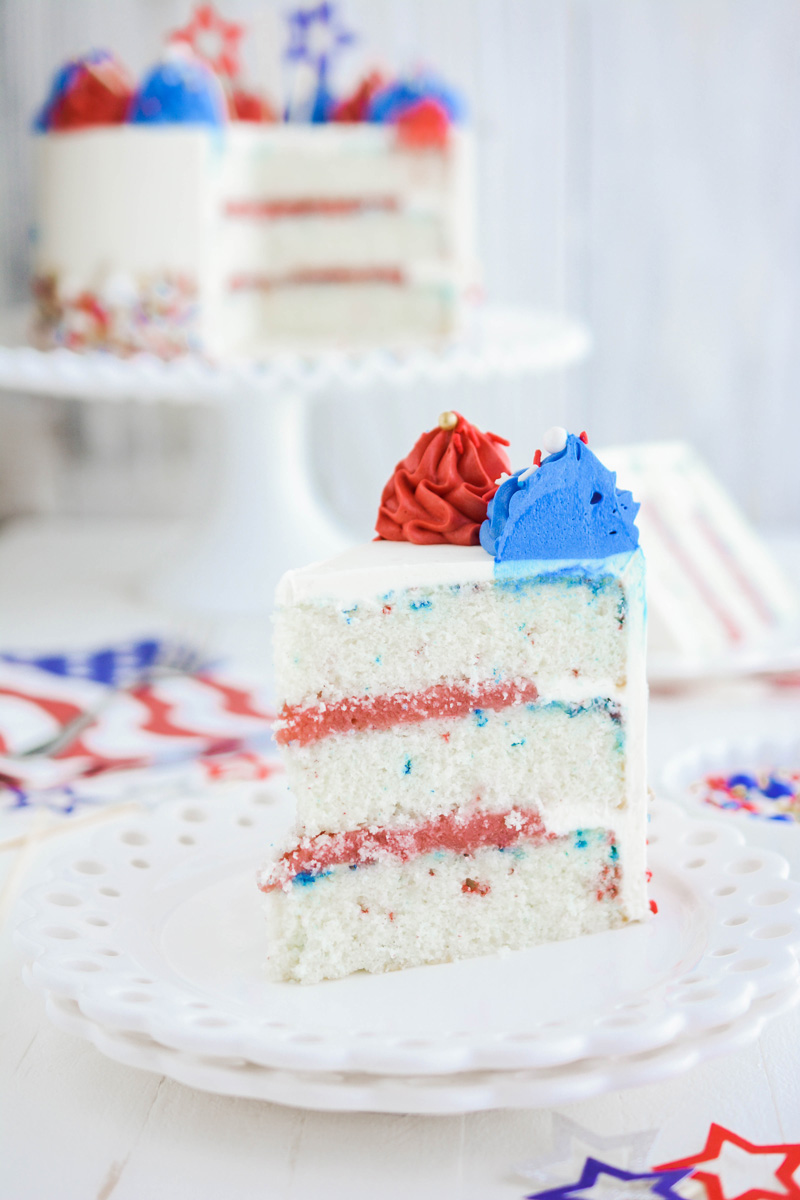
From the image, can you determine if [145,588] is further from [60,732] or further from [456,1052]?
[456,1052]

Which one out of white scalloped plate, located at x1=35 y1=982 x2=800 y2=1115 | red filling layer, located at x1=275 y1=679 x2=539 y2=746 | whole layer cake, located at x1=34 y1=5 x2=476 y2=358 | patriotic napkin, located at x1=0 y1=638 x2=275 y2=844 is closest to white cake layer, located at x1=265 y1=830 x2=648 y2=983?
red filling layer, located at x1=275 y1=679 x2=539 y2=746

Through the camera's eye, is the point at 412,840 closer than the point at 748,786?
Yes

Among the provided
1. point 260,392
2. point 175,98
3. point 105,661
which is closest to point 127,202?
point 175,98

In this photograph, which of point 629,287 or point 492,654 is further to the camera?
point 629,287

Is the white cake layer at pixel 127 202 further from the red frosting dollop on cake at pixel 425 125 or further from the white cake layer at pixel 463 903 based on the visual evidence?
the white cake layer at pixel 463 903

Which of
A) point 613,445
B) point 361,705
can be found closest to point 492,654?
point 361,705

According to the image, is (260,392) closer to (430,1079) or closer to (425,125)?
(425,125)

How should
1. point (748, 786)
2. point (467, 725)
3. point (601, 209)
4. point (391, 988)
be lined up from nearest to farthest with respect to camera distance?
point (391, 988) → point (467, 725) → point (748, 786) → point (601, 209)
